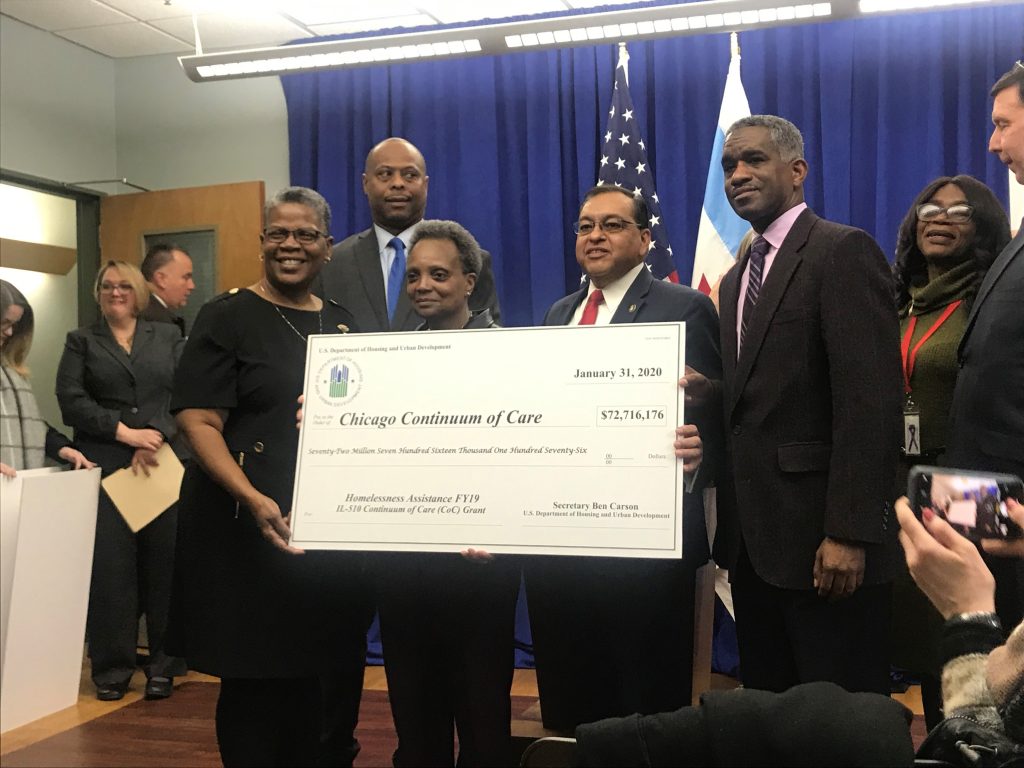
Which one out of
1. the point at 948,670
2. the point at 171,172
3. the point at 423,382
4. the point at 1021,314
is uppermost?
the point at 171,172

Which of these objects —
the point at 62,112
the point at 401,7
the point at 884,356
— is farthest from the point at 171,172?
the point at 884,356

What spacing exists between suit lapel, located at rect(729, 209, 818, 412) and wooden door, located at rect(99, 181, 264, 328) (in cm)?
375

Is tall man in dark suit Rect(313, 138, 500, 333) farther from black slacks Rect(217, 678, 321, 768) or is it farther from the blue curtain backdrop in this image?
the blue curtain backdrop

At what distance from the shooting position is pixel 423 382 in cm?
222

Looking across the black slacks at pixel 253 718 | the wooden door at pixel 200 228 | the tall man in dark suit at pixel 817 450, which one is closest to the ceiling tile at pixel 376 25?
the wooden door at pixel 200 228

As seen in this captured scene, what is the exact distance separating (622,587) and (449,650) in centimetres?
42

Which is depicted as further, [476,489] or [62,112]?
[62,112]

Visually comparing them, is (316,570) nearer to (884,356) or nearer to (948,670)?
(884,356)

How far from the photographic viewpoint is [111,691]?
3941 mm

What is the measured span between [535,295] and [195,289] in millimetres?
2016

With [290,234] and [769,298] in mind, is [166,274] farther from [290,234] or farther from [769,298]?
[769,298]

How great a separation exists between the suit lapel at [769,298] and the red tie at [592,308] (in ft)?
Result: 1.41

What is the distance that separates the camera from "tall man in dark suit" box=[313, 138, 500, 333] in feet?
9.34

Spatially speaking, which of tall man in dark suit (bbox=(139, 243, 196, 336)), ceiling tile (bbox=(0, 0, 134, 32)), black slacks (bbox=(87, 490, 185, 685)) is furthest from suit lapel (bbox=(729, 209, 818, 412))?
ceiling tile (bbox=(0, 0, 134, 32))
